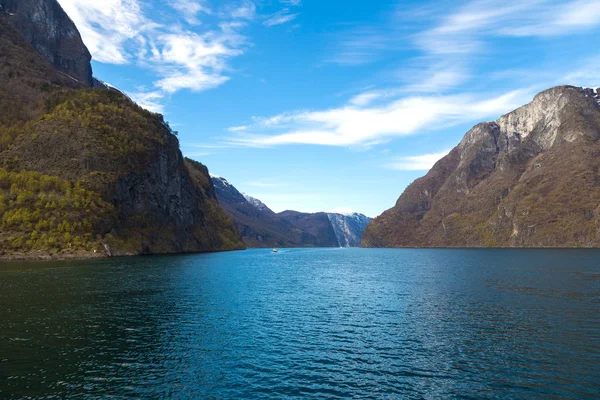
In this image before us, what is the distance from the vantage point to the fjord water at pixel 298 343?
99.7 ft

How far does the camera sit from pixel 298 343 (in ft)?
139

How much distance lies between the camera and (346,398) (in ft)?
92.9

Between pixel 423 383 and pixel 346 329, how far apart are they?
18096 millimetres

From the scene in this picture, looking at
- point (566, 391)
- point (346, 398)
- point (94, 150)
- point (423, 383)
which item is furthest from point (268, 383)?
point (94, 150)

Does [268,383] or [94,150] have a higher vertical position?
[94,150]

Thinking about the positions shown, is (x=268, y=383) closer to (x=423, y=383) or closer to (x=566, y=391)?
(x=423, y=383)

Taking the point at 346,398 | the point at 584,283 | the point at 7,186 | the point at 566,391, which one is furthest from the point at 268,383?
the point at 7,186

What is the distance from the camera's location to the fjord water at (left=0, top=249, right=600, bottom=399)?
1196 inches

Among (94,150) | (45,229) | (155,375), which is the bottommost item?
(155,375)

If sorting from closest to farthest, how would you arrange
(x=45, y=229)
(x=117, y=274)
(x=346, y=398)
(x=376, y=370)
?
(x=346, y=398) < (x=376, y=370) < (x=117, y=274) < (x=45, y=229)

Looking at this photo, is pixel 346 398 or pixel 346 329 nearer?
pixel 346 398

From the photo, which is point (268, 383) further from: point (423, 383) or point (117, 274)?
point (117, 274)

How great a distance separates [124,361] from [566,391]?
122ft

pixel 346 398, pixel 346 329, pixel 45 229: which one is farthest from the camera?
pixel 45 229
